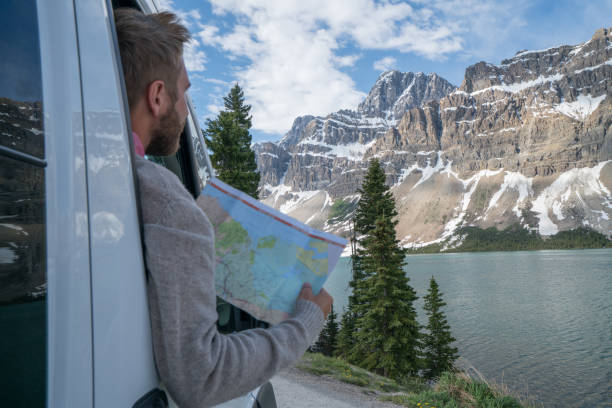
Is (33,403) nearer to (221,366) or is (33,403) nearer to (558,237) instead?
(221,366)

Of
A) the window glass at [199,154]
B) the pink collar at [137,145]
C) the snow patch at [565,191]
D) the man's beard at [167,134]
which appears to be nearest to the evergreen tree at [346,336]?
the window glass at [199,154]

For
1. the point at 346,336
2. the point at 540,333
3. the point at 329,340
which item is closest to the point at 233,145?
the point at 346,336

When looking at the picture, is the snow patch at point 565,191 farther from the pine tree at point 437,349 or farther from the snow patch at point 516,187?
the pine tree at point 437,349

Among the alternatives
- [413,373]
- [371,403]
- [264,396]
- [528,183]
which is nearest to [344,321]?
[413,373]

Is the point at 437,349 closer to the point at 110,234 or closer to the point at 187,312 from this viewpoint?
the point at 187,312

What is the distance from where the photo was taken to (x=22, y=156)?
0.67 meters

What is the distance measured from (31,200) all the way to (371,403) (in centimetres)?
844

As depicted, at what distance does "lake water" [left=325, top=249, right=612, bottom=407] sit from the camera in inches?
829

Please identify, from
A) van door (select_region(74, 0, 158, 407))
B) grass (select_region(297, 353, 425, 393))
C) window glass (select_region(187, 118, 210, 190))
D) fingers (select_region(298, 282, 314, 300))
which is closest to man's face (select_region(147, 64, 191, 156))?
van door (select_region(74, 0, 158, 407))

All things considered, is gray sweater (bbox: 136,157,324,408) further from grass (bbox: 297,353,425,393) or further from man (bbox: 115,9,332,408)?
grass (bbox: 297,353,425,393)

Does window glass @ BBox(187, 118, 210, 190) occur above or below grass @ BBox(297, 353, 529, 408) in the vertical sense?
above

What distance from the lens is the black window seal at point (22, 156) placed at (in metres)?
0.66

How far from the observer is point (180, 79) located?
3.69 feet

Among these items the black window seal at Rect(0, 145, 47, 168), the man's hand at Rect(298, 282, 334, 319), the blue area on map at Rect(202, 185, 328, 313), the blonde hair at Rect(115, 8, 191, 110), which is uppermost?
the blonde hair at Rect(115, 8, 191, 110)
